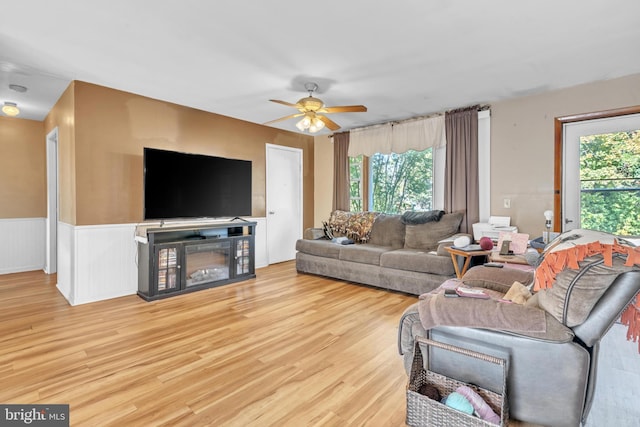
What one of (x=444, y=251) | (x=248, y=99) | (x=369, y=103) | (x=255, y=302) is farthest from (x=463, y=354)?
(x=248, y=99)

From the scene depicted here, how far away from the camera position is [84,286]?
11.6 ft

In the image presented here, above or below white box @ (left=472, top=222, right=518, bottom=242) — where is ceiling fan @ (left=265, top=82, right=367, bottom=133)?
above

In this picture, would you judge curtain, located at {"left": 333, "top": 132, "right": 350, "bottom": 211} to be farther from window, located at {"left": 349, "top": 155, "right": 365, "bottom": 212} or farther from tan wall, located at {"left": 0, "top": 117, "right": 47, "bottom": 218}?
tan wall, located at {"left": 0, "top": 117, "right": 47, "bottom": 218}

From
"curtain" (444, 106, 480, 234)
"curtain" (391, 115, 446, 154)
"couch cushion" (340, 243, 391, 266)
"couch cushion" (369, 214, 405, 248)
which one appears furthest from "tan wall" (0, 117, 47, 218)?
"curtain" (444, 106, 480, 234)

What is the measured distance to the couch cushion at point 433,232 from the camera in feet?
13.7

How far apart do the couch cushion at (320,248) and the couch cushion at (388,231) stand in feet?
1.99

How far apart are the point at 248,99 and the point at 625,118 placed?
13.6ft

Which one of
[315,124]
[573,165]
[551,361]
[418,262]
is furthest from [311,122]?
[573,165]

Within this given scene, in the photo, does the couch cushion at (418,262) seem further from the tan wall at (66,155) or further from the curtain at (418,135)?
the tan wall at (66,155)

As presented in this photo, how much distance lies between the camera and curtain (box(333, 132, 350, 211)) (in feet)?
18.5

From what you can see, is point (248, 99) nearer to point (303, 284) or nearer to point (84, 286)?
point (303, 284)

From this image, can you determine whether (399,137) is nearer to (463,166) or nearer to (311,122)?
(463,166)

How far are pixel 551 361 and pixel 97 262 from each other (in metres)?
4.17

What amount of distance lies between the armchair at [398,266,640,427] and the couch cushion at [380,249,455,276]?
2025 millimetres
